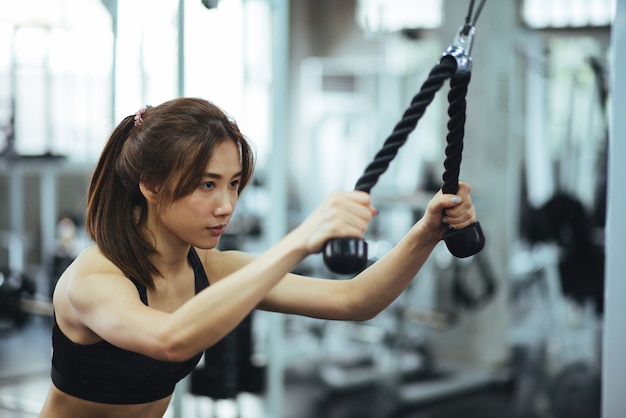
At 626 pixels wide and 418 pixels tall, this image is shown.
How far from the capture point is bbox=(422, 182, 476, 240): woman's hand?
1.43 m

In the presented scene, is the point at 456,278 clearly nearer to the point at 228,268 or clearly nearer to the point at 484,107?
the point at 484,107

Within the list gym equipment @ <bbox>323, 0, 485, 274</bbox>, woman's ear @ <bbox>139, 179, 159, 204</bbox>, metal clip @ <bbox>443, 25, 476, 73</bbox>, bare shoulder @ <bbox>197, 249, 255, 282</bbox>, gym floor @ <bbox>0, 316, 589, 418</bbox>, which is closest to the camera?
gym equipment @ <bbox>323, 0, 485, 274</bbox>

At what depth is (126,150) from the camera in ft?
4.83

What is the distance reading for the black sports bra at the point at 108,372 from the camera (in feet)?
4.85

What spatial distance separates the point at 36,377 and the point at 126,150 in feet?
12.1

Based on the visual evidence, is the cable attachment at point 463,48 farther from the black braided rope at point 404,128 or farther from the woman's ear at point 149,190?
the woman's ear at point 149,190

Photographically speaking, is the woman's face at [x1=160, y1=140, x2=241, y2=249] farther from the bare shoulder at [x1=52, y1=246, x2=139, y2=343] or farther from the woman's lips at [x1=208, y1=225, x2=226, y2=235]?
the bare shoulder at [x1=52, y1=246, x2=139, y2=343]

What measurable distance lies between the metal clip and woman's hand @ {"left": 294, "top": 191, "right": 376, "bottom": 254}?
11.5 inches

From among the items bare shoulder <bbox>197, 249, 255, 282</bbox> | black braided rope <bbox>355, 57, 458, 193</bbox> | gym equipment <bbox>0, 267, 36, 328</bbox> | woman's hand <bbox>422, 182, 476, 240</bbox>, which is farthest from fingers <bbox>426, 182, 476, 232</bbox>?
gym equipment <bbox>0, 267, 36, 328</bbox>

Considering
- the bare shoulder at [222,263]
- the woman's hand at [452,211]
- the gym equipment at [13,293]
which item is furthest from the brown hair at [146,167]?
the gym equipment at [13,293]

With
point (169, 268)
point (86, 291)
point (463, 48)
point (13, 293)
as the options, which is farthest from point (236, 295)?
point (13, 293)

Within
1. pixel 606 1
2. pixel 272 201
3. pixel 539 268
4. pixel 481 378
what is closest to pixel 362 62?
pixel 606 1

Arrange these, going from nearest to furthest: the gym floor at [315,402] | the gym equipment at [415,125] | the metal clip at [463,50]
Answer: the gym equipment at [415,125]
the metal clip at [463,50]
the gym floor at [315,402]

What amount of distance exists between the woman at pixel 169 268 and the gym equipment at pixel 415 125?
0.10 feet
